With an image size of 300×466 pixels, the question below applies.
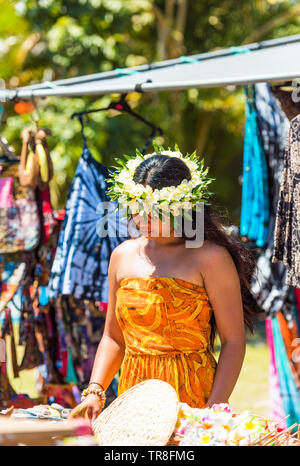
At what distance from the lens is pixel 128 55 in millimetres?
10414

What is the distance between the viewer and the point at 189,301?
2615mm

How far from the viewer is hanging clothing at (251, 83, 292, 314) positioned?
416 cm

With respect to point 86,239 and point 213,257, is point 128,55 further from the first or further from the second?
point 213,257

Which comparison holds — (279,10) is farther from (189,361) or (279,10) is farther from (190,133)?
(189,361)

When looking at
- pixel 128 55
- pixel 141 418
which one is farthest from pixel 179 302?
pixel 128 55

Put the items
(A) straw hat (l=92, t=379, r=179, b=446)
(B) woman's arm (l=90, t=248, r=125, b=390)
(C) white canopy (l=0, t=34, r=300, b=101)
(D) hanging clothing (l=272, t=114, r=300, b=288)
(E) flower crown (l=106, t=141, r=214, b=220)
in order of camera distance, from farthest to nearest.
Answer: (C) white canopy (l=0, t=34, r=300, b=101)
(D) hanging clothing (l=272, t=114, r=300, b=288)
(B) woman's arm (l=90, t=248, r=125, b=390)
(E) flower crown (l=106, t=141, r=214, b=220)
(A) straw hat (l=92, t=379, r=179, b=446)

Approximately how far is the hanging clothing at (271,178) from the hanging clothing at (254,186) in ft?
0.13

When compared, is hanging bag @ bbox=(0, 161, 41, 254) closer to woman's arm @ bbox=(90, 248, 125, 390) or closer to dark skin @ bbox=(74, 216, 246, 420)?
woman's arm @ bbox=(90, 248, 125, 390)

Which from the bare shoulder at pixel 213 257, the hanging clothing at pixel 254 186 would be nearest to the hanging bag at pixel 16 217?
the hanging clothing at pixel 254 186

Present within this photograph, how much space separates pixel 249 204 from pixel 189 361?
5.61 feet

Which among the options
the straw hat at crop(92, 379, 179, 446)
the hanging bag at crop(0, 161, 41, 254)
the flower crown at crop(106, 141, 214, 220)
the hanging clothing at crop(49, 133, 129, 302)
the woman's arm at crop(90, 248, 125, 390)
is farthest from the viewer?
the hanging bag at crop(0, 161, 41, 254)

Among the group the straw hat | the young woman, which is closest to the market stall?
the young woman

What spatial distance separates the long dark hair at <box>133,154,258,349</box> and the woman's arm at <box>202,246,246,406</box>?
0.32 feet
